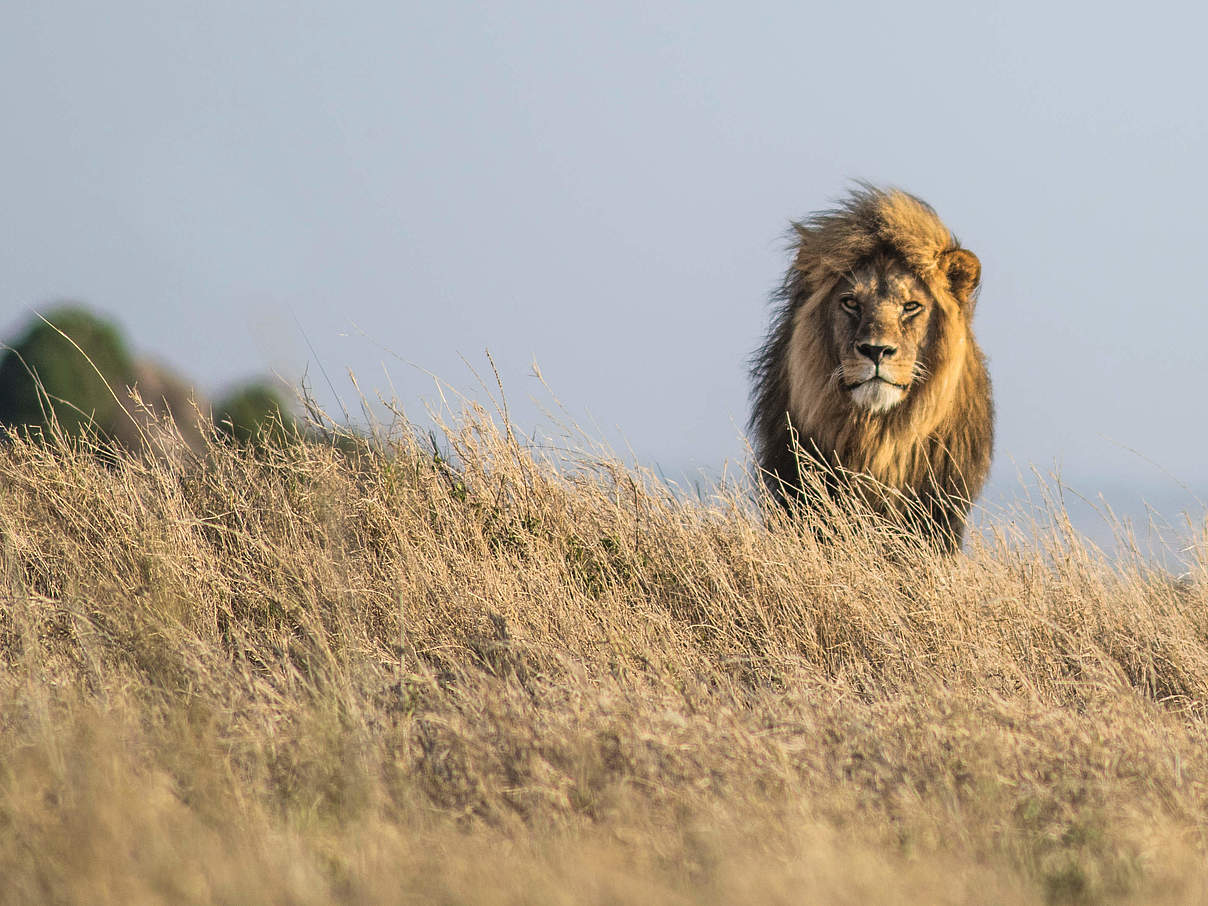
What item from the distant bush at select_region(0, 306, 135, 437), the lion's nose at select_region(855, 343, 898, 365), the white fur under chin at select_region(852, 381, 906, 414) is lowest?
the distant bush at select_region(0, 306, 135, 437)

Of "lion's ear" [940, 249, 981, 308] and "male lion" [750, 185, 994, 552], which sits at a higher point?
"lion's ear" [940, 249, 981, 308]

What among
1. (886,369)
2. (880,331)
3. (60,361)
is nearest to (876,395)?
(886,369)

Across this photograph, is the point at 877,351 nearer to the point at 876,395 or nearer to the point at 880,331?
the point at 880,331

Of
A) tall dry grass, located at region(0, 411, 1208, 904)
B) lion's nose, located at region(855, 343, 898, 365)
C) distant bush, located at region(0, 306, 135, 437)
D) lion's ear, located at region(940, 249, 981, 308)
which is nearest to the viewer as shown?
tall dry grass, located at region(0, 411, 1208, 904)

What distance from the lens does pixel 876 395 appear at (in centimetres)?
550

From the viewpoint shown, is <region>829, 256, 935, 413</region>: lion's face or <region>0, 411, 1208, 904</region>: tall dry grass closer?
<region>0, 411, 1208, 904</region>: tall dry grass

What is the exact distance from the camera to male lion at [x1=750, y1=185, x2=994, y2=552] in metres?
5.53

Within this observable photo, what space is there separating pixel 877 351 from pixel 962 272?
0.68 m

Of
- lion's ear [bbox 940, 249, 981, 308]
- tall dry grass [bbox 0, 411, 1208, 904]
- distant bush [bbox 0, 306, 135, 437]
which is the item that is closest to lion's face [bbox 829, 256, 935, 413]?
lion's ear [bbox 940, 249, 981, 308]

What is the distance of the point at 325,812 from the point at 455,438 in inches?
128

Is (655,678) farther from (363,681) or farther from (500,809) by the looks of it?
(500,809)

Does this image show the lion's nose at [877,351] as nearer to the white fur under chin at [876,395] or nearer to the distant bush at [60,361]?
the white fur under chin at [876,395]

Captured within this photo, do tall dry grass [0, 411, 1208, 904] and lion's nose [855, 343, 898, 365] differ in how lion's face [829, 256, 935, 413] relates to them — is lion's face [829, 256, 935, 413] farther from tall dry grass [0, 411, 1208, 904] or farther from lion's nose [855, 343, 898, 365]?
tall dry grass [0, 411, 1208, 904]

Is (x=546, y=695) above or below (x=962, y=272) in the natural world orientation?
below
